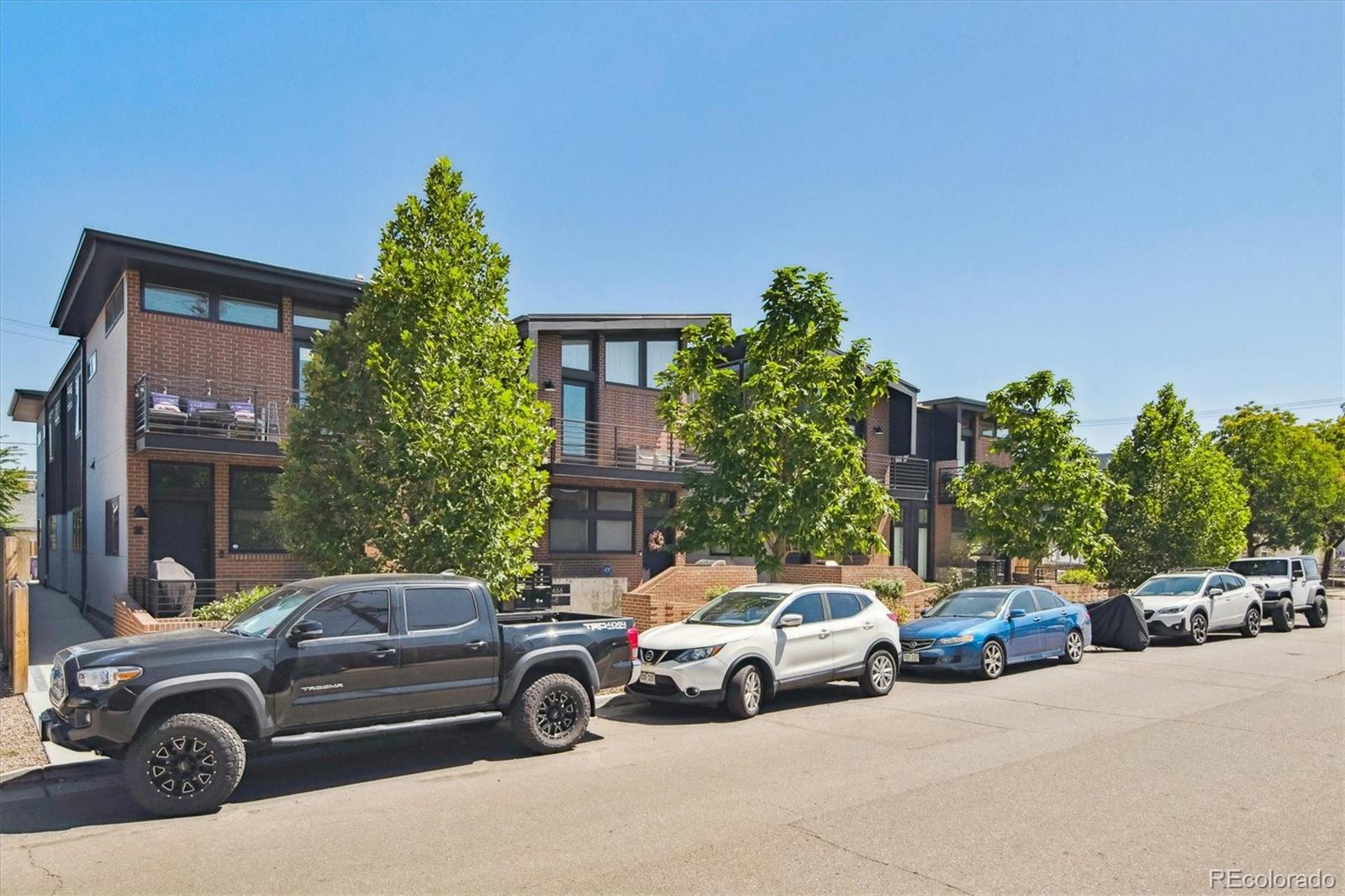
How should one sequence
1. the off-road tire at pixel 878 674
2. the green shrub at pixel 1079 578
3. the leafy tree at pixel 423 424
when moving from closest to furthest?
the leafy tree at pixel 423 424 → the off-road tire at pixel 878 674 → the green shrub at pixel 1079 578

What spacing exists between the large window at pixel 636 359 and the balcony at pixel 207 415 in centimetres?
838

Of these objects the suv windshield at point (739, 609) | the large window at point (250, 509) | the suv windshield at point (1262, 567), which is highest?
the large window at point (250, 509)

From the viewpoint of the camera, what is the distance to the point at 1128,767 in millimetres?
8547

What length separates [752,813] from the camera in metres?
7.12

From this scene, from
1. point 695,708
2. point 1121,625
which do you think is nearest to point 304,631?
point 695,708

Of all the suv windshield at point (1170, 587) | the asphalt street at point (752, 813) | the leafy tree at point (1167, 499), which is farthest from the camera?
the leafy tree at point (1167, 499)

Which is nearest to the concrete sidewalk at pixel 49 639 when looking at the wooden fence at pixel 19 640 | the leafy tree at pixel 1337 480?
the wooden fence at pixel 19 640

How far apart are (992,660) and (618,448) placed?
36.0 ft

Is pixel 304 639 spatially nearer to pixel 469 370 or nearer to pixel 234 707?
pixel 234 707

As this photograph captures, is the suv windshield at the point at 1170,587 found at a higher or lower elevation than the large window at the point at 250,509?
lower

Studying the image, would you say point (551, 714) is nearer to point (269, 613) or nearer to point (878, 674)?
point (269, 613)

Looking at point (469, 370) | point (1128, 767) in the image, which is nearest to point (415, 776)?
point (469, 370)

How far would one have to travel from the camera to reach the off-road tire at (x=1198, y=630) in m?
19.6

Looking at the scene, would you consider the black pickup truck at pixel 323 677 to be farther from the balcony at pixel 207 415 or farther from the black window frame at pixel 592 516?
the black window frame at pixel 592 516
